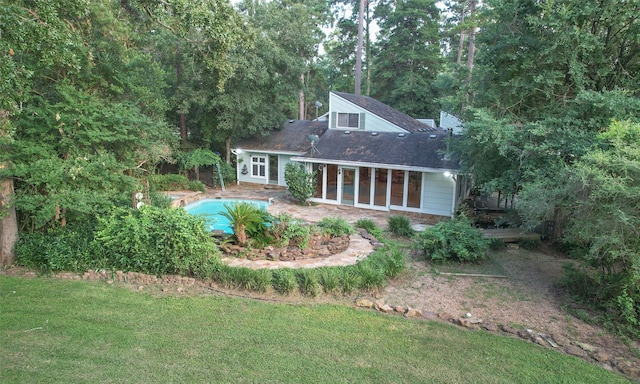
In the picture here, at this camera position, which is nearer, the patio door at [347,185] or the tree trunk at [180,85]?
the patio door at [347,185]

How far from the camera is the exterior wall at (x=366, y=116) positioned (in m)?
19.5

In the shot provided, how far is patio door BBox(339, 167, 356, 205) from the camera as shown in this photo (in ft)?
55.5

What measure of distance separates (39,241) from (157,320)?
4.49 metres

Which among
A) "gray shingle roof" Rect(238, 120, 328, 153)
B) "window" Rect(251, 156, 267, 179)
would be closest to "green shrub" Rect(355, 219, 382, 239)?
"gray shingle roof" Rect(238, 120, 328, 153)

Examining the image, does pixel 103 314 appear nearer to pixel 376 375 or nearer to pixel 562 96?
pixel 376 375

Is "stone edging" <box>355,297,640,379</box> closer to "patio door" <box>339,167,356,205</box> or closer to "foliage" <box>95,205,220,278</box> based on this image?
"foliage" <box>95,205,220,278</box>

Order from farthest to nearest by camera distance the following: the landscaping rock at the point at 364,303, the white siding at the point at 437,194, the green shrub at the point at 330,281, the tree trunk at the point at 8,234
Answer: the white siding at the point at 437,194 < the tree trunk at the point at 8,234 < the green shrub at the point at 330,281 < the landscaping rock at the point at 364,303

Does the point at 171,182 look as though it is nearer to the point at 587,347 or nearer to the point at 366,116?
the point at 366,116

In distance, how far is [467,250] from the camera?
30.8 feet

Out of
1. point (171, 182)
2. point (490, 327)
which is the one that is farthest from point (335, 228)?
point (171, 182)

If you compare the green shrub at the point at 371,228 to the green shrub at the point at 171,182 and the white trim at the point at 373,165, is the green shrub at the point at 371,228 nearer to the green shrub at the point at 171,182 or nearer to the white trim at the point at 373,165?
the white trim at the point at 373,165

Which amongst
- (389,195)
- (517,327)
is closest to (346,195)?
(389,195)

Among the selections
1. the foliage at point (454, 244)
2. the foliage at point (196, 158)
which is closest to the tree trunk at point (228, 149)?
the foliage at point (196, 158)

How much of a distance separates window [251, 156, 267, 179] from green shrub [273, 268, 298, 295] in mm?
14899
